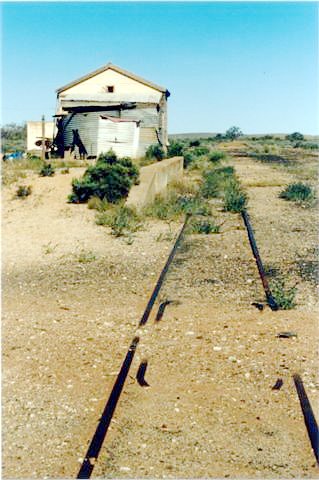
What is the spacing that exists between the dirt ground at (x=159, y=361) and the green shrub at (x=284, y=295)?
13 cm

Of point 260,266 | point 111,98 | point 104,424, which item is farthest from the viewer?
point 111,98

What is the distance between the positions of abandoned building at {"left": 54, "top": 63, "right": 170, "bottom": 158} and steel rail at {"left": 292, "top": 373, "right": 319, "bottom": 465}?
25686 mm

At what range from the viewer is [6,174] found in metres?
22.6

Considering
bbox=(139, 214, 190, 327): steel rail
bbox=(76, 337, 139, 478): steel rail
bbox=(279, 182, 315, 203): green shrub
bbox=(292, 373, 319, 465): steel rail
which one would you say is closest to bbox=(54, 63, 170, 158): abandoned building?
bbox=(279, 182, 315, 203): green shrub

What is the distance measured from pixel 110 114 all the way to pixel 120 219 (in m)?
21.2

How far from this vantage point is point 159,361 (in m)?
6.04

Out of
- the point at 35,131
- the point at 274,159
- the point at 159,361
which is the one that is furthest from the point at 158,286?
the point at 274,159

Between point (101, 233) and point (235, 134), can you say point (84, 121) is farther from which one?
point (235, 134)

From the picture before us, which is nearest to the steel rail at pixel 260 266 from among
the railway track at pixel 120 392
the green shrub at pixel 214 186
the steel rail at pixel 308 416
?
the railway track at pixel 120 392

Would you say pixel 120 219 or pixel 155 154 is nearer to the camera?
pixel 120 219

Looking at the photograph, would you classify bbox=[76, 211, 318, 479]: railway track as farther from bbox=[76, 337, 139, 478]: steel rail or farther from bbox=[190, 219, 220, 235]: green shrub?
bbox=[190, 219, 220, 235]: green shrub

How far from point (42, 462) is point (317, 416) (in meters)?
2.32

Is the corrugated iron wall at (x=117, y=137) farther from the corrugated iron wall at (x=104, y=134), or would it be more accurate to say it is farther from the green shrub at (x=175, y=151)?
the green shrub at (x=175, y=151)

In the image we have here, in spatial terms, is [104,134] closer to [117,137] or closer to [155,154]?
[117,137]
